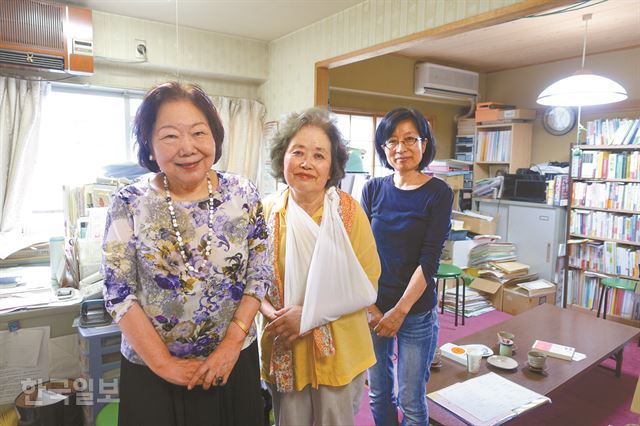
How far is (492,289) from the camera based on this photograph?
399 centimetres

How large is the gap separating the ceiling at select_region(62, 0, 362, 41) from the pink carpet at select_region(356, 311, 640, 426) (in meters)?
2.50

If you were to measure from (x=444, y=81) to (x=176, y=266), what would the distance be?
419 centimetres

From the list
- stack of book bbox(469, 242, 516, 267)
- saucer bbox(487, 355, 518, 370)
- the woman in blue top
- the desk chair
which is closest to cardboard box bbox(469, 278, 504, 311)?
stack of book bbox(469, 242, 516, 267)

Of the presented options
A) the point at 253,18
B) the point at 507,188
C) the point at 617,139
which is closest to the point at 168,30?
the point at 253,18

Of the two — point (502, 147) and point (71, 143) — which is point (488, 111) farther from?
point (71, 143)

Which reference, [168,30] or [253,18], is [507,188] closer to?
[253,18]

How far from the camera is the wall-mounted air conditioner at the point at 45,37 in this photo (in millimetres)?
2590

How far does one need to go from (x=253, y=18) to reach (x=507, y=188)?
306 cm

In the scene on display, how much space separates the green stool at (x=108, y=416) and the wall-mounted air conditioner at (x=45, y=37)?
221 centimetres

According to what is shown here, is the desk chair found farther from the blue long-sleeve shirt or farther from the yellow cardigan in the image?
the yellow cardigan

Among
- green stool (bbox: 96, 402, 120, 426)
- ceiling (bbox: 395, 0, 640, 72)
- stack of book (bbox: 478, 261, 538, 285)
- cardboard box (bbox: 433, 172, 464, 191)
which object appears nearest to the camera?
green stool (bbox: 96, 402, 120, 426)

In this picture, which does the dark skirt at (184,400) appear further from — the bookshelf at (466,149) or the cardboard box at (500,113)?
the cardboard box at (500,113)

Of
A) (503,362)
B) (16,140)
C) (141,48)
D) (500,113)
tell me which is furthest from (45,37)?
(500,113)

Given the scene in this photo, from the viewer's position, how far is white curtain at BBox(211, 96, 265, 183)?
12.2ft
